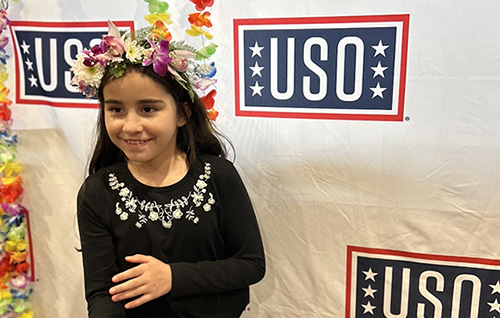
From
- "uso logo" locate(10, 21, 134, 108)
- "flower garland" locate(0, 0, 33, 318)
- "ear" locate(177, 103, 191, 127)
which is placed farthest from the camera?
"flower garland" locate(0, 0, 33, 318)

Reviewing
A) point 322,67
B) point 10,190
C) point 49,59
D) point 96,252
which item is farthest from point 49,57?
point 322,67

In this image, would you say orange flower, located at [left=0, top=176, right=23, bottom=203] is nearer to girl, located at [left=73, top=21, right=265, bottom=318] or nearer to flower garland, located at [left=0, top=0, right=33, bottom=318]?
flower garland, located at [left=0, top=0, right=33, bottom=318]

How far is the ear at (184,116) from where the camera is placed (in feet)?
4.00

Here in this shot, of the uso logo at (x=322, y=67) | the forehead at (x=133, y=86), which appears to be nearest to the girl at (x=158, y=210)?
the forehead at (x=133, y=86)

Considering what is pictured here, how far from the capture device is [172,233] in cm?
120

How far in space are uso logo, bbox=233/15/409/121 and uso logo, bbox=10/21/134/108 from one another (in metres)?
0.50

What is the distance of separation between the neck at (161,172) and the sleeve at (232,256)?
97 millimetres

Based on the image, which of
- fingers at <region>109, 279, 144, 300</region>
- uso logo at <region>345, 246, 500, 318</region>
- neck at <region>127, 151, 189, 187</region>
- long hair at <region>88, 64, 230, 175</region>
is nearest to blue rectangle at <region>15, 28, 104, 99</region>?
long hair at <region>88, 64, 230, 175</region>

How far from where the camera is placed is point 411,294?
1474 mm

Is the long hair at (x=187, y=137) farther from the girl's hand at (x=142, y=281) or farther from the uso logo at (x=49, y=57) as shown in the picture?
the uso logo at (x=49, y=57)

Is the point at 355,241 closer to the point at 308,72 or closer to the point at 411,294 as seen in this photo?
the point at 411,294

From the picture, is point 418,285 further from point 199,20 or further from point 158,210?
point 199,20

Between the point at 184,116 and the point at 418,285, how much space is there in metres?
0.82

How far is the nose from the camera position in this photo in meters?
1.12
